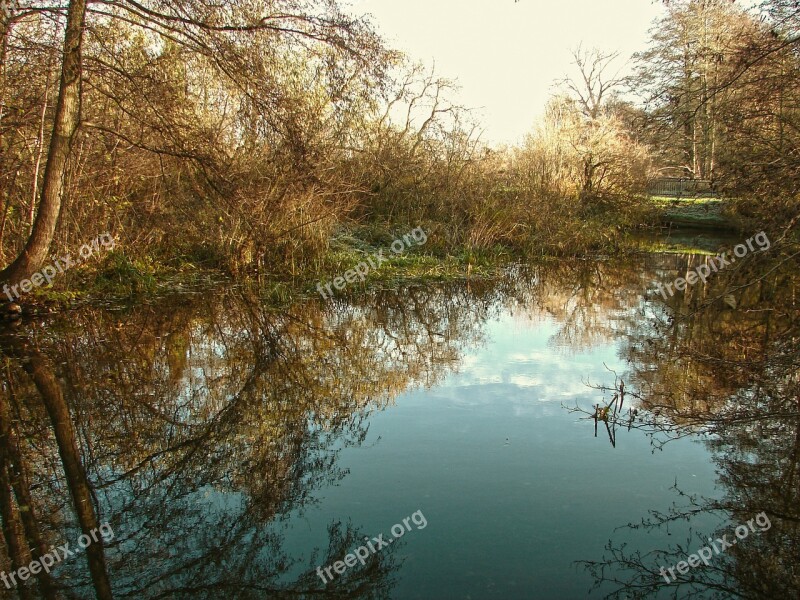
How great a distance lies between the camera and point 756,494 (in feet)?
14.0

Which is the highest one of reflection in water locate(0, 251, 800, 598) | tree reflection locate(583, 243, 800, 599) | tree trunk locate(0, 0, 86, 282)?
tree trunk locate(0, 0, 86, 282)

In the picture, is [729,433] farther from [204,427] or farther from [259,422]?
[204,427]

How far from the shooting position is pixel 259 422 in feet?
18.0

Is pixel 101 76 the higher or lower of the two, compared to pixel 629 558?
higher

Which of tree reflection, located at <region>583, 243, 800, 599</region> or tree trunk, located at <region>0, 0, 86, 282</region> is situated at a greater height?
tree trunk, located at <region>0, 0, 86, 282</region>

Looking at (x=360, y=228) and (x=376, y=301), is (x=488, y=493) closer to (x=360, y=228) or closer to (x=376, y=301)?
(x=376, y=301)

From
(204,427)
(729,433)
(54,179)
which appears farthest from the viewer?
(54,179)

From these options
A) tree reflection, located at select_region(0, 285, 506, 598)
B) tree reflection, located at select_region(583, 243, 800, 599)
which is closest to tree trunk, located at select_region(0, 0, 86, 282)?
tree reflection, located at select_region(0, 285, 506, 598)

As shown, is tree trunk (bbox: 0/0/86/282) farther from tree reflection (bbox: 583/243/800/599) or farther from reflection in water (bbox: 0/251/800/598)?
tree reflection (bbox: 583/243/800/599)

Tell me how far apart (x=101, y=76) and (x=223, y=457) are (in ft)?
21.4

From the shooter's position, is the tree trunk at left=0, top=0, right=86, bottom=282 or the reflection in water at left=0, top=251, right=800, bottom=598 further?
the tree trunk at left=0, top=0, right=86, bottom=282

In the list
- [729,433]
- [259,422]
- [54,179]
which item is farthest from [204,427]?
[54,179]

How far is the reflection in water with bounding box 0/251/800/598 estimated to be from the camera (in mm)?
3453

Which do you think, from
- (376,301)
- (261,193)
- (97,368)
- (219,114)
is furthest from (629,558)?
(219,114)
